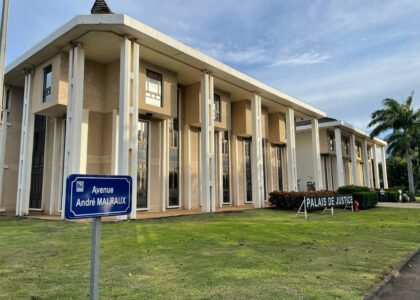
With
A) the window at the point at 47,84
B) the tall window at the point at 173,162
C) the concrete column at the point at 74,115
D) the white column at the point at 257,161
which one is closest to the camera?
the concrete column at the point at 74,115

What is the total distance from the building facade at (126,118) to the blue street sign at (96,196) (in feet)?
38.8

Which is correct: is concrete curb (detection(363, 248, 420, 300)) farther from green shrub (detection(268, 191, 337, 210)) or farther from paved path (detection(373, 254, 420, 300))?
green shrub (detection(268, 191, 337, 210))

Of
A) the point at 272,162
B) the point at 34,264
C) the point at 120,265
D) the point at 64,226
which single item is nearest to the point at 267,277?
the point at 120,265

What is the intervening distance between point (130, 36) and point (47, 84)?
5904 millimetres

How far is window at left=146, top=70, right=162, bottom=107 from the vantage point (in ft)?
62.3

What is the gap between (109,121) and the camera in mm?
18797

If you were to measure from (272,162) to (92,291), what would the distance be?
1168 inches

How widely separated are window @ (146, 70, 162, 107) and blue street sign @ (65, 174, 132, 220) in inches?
612

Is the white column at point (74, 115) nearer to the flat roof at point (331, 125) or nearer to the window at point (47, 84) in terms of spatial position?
the window at point (47, 84)

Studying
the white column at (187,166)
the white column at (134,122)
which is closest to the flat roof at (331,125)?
the white column at (187,166)

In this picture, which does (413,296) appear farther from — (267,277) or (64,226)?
(64,226)

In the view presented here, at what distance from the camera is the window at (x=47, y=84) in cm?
1827

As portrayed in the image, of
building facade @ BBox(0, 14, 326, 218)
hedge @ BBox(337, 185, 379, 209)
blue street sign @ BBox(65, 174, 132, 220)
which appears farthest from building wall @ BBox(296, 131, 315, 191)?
blue street sign @ BBox(65, 174, 132, 220)

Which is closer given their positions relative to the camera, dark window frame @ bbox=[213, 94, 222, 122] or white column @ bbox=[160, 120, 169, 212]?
white column @ bbox=[160, 120, 169, 212]
